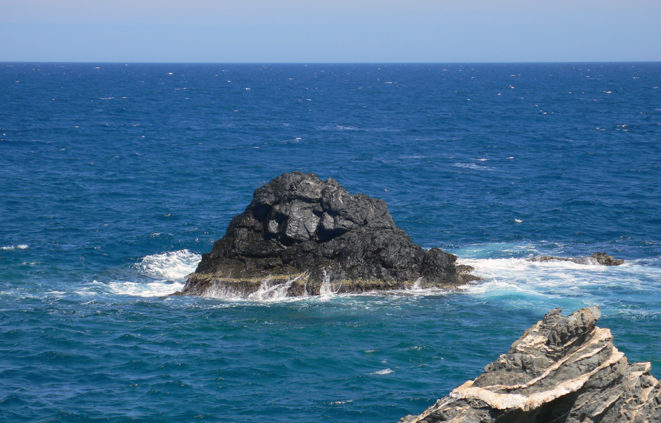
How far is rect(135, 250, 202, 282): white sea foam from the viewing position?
186 ft

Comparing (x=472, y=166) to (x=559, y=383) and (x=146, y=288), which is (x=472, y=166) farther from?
(x=559, y=383)

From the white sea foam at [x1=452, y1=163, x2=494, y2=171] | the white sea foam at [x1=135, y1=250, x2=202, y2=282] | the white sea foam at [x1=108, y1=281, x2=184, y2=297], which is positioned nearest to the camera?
the white sea foam at [x1=108, y1=281, x2=184, y2=297]

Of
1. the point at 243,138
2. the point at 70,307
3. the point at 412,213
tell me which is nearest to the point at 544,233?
the point at 412,213

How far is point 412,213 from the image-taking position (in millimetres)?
75500

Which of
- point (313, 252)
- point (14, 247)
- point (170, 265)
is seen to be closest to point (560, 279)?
point (313, 252)

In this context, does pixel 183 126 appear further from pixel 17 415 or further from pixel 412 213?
pixel 17 415

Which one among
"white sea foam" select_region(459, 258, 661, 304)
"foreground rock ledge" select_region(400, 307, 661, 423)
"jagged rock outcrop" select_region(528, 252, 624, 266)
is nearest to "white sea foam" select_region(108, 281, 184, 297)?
"white sea foam" select_region(459, 258, 661, 304)

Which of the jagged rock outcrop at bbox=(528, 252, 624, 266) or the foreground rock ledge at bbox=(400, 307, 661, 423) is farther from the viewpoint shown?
the jagged rock outcrop at bbox=(528, 252, 624, 266)

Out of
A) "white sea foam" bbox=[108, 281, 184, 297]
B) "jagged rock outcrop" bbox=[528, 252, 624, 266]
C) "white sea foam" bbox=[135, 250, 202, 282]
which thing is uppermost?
"jagged rock outcrop" bbox=[528, 252, 624, 266]

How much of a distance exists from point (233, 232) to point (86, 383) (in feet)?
62.3

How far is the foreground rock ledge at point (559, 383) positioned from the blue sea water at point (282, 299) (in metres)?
12.5

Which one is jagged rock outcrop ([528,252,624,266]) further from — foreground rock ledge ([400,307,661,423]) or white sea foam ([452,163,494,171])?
white sea foam ([452,163,494,171])

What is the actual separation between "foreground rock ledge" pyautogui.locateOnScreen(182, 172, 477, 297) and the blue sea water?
68.6 inches

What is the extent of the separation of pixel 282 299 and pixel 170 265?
520 inches
